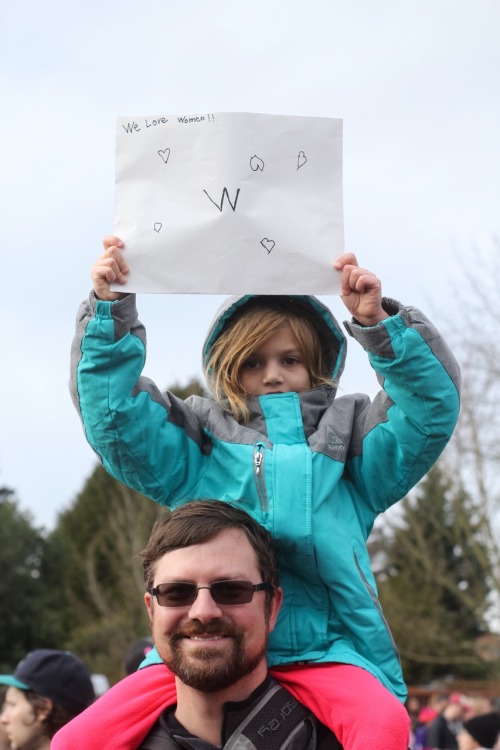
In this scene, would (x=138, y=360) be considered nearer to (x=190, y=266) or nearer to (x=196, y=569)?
(x=190, y=266)

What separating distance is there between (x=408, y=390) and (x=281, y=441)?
1.48ft

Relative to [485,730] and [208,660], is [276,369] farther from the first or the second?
[485,730]

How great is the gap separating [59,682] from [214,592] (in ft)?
10.3

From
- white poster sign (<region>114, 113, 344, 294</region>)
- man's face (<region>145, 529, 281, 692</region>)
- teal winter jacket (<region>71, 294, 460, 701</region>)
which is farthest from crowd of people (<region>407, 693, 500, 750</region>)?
white poster sign (<region>114, 113, 344, 294</region>)

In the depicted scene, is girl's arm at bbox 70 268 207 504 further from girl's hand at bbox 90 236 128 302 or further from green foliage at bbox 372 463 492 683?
green foliage at bbox 372 463 492 683

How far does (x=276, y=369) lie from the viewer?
3750mm

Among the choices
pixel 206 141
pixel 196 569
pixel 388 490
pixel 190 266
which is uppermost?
pixel 206 141

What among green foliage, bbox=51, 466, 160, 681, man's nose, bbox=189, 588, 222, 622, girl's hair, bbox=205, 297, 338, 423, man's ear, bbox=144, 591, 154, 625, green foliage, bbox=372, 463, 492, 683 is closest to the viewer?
man's nose, bbox=189, 588, 222, 622

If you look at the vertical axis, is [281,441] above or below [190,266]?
below

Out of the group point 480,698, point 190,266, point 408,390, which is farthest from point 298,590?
point 480,698

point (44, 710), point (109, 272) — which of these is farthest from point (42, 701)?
point (109, 272)

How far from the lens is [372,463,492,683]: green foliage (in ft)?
96.9

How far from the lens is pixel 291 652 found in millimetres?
3504

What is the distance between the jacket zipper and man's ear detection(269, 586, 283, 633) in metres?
0.26
